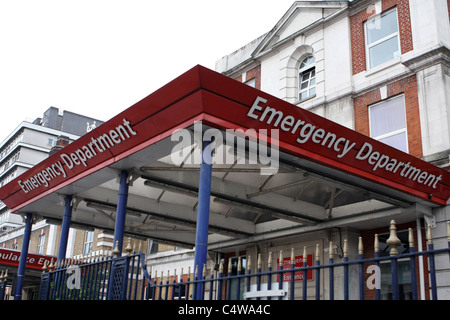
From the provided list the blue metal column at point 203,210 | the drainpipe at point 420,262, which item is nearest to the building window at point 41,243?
the drainpipe at point 420,262

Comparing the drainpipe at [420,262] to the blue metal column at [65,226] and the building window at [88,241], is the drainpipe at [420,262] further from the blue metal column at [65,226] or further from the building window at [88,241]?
the building window at [88,241]

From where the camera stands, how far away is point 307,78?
20141mm

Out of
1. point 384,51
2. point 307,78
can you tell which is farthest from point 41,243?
point 384,51

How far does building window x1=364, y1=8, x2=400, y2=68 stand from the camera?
1709 cm

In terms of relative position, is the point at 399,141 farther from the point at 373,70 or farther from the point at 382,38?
the point at 382,38

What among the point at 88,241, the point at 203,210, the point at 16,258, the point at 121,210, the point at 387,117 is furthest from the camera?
the point at 88,241

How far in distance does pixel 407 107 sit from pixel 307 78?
210 inches

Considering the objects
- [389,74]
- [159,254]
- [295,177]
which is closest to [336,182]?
[295,177]

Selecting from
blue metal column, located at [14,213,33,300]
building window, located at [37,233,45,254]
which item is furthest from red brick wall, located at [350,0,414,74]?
building window, located at [37,233,45,254]

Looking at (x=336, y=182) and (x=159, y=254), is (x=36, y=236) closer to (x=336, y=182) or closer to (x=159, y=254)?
(x=159, y=254)

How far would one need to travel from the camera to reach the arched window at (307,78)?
64.8 ft

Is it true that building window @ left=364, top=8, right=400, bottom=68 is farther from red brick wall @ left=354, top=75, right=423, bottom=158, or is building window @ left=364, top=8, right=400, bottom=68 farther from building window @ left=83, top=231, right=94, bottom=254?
building window @ left=83, top=231, right=94, bottom=254

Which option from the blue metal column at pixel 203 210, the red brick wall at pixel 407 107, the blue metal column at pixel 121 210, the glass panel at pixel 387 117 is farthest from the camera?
the glass panel at pixel 387 117

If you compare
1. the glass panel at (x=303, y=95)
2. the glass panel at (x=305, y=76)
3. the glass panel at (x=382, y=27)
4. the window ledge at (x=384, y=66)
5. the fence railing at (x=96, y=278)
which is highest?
the glass panel at (x=382, y=27)
